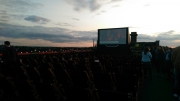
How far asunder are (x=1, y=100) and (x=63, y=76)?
1.43m

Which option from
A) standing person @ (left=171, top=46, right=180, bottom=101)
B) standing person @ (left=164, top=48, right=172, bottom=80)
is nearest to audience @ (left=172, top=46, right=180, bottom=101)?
standing person @ (left=171, top=46, right=180, bottom=101)

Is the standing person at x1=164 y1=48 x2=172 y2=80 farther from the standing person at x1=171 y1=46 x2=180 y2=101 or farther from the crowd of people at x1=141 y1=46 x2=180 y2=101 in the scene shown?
the standing person at x1=171 y1=46 x2=180 y2=101

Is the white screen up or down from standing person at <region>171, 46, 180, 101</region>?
up

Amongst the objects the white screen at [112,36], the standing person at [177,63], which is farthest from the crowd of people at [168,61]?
the white screen at [112,36]

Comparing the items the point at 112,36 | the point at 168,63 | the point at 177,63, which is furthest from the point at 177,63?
the point at 112,36

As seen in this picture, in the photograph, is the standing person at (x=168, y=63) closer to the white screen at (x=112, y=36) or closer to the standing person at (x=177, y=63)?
the standing person at (x=177, y=63)

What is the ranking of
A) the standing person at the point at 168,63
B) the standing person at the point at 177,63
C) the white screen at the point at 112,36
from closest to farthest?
the standing person at the point at 177,63 < the standing person at the point at 168,63 < the white screen at the point at 112,36

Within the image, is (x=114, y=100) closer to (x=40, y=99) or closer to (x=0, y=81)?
(x=40, y=99)

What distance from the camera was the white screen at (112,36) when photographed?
17.9 meters

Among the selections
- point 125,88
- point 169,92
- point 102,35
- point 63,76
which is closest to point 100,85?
point 125,88

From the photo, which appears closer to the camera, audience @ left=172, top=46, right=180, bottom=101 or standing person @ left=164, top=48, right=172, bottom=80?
audience @ left=172, top=46, right=180, bottom=101

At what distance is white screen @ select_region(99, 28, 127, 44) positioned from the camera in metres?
17.9

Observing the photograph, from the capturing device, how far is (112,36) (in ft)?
59.9

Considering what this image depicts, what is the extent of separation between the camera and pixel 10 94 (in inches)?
120
